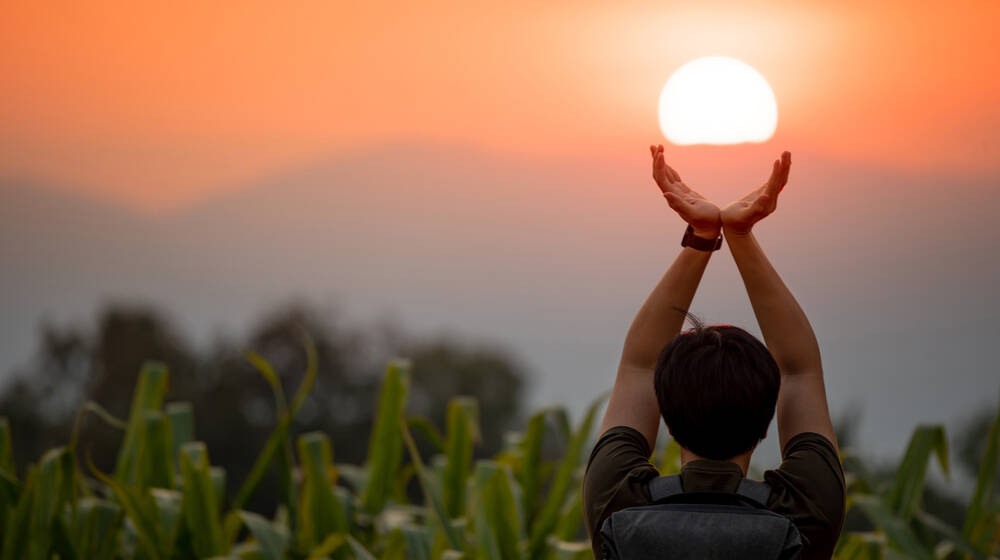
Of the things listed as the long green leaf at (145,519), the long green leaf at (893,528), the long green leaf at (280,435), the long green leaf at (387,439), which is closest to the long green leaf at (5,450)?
the long green leaf at (145,519)

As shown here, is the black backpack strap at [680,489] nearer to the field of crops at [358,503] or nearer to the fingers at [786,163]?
the fingers at [786,163]

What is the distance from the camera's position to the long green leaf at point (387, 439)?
2805mm

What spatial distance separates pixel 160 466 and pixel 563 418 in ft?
4.07

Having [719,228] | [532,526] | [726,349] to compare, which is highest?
[719,228]

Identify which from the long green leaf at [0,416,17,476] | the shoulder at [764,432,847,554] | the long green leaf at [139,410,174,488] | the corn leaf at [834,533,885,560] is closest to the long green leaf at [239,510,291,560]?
the long green leaf at [139,410,174,488]

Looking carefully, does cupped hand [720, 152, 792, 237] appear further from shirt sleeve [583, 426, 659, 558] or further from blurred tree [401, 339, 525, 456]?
blurred tree [401, 339, 525, 456]

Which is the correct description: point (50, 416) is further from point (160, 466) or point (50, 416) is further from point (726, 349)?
point (726, 349)

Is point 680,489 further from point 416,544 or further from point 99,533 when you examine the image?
point 99,533

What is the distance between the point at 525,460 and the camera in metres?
2.81

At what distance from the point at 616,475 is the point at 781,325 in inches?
10.9

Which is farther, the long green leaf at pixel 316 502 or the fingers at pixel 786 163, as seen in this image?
the long green leaf at pixel 316 502

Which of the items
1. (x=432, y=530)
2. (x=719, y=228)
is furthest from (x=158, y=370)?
(x=719, y=228)

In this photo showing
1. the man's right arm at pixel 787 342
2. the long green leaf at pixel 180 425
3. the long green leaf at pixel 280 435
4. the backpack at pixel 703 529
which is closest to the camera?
the backpack at pixel 703 529

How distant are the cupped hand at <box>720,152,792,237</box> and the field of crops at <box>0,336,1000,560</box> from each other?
120cm
